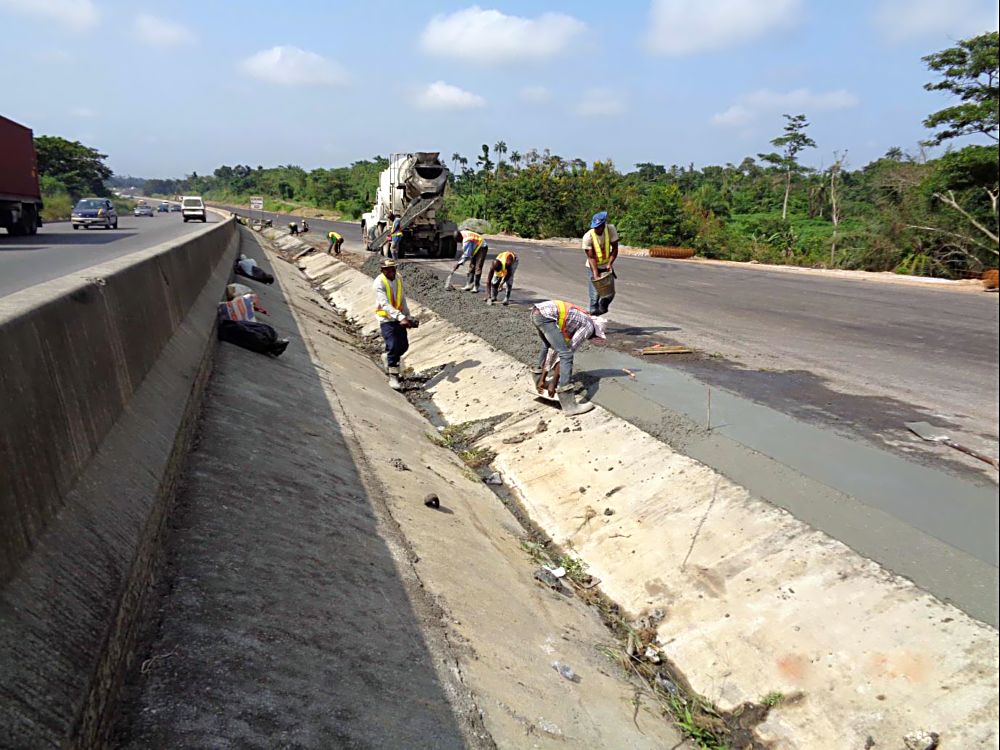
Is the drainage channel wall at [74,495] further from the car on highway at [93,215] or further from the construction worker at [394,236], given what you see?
the car on highway at [93,215]

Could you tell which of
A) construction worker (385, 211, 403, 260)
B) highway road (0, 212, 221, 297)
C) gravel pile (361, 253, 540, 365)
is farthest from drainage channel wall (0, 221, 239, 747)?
construction worker (385, 211, 403, 260)

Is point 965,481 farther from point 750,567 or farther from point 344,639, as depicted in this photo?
point 750,567

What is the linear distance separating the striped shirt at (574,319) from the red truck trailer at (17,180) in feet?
62.9

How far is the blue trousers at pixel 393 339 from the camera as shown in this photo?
33.2 feet

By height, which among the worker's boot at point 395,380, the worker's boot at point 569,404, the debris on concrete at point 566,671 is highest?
the worker's boot at point 569,404

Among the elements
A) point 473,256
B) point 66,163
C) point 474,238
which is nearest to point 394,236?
point 473,256

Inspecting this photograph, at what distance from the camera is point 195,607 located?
10.7 ft

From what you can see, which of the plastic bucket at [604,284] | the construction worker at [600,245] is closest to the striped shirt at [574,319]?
the construction worker at [600,245]

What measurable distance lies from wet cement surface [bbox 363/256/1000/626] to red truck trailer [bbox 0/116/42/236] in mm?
17055

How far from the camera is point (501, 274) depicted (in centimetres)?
1405

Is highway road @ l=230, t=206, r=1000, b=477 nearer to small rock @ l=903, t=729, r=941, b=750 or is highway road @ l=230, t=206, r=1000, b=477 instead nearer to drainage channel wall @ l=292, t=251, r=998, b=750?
drainage channel wall @ l=292, t=251, r=998, b=750

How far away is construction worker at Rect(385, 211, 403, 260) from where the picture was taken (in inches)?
833

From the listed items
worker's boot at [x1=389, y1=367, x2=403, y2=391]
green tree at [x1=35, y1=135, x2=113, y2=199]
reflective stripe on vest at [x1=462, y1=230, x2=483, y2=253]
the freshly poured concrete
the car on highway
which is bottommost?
worker's boot at [x1=389, y1=367, x2=403, y2=391]

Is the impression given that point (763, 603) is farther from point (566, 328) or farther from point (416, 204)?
point (416, 204)
